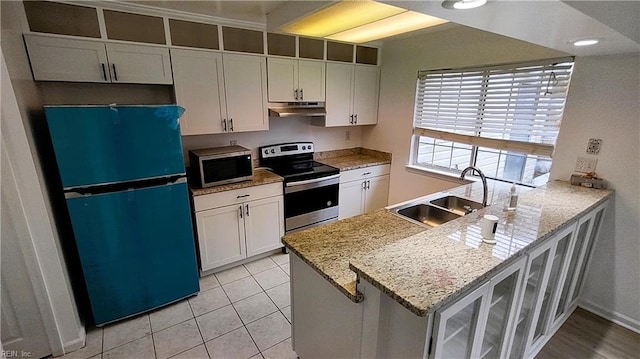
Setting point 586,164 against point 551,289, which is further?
point 586,164

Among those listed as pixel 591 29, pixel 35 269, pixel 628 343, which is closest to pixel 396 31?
pixel 591 29

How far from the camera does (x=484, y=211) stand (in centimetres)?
163

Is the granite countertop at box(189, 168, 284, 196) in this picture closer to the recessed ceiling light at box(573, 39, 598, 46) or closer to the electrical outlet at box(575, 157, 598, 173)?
the recessed ceiling light at box(573, 39, 598, 46)

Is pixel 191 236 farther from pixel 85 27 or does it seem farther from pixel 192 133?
pixel 85 27

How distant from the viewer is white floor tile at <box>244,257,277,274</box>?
9.37ft

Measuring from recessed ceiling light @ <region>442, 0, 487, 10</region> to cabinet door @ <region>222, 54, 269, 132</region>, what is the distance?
1992mm

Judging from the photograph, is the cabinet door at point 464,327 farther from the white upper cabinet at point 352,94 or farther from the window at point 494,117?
the white upper cabinet at point 352,94

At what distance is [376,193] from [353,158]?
564mm

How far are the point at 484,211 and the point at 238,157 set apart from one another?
80.4 inches

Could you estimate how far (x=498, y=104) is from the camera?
2.61 metres

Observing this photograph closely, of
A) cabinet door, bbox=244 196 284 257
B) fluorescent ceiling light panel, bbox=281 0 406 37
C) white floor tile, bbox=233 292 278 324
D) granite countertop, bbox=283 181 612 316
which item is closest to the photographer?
granite countertop, bbox=283 181 612 316

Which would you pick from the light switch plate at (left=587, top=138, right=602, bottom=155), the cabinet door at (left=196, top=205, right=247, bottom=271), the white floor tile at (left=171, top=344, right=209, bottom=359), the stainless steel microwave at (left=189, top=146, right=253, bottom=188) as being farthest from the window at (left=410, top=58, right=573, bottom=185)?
the white floor tile at (left=171, top=344, right=209, bottom=359)

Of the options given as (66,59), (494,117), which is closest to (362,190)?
(494,117)

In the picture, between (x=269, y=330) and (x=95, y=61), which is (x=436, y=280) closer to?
(x=269, y=330)
